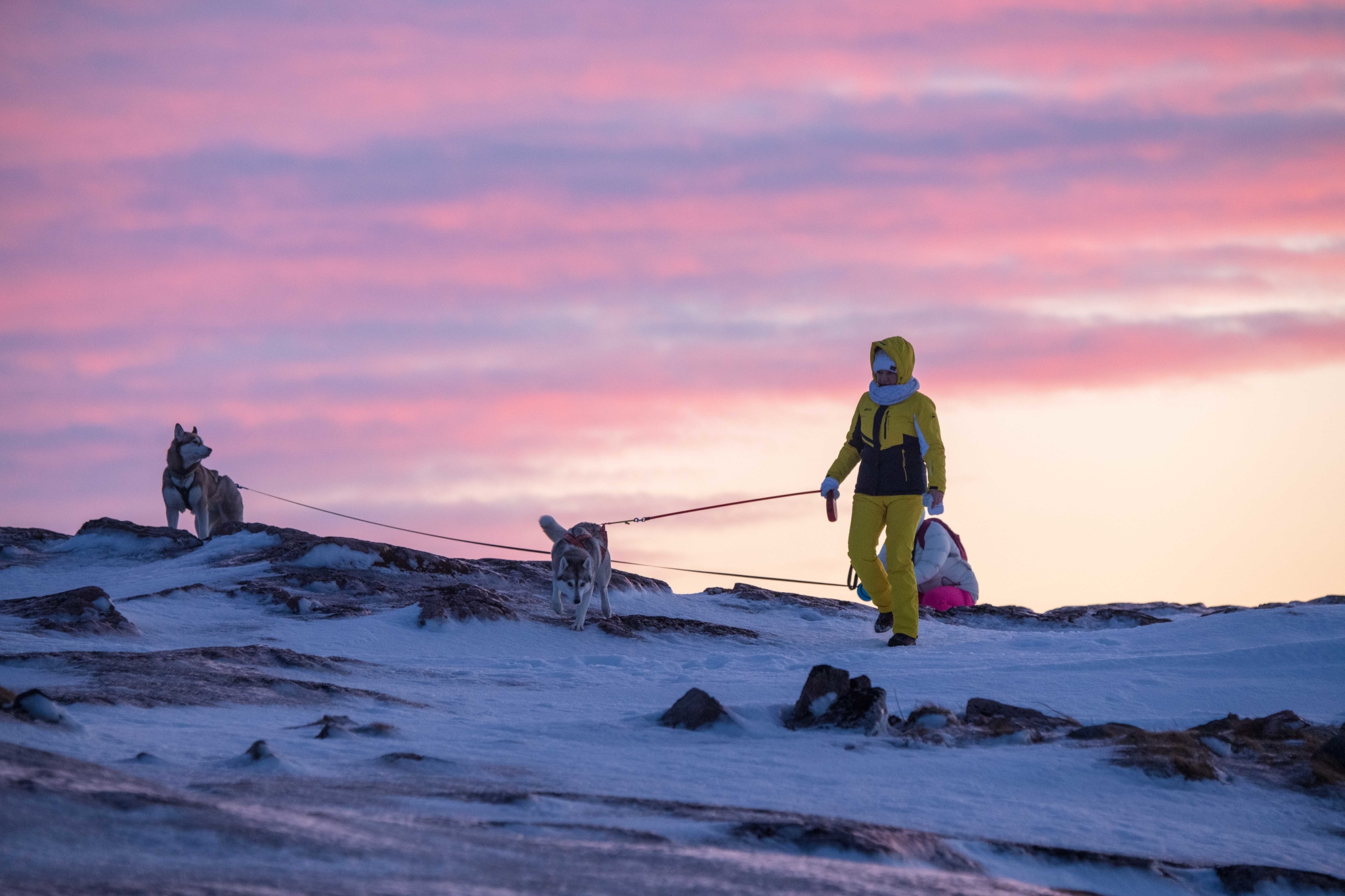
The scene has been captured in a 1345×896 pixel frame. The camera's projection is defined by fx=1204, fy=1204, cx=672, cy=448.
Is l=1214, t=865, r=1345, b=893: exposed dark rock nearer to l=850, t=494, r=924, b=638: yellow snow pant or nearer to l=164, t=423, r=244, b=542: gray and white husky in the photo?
l=850, t=494, r=924, b=638: yellow snow pant

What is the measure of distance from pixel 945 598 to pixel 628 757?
33.1 ft

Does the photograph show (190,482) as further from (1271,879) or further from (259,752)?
(1271,879)

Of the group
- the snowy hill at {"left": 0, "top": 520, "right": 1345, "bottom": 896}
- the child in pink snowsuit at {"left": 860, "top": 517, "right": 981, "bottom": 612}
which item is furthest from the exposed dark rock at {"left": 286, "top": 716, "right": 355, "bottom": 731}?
the child in pink snowsuit at {"left": 860, "top": 517, "right": 981, "bottom": 612}

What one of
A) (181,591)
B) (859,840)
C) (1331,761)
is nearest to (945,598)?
(181,591)

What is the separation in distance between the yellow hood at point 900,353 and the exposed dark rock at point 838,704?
15.6ft

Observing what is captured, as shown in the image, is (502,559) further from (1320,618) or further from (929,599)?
(1320,618)

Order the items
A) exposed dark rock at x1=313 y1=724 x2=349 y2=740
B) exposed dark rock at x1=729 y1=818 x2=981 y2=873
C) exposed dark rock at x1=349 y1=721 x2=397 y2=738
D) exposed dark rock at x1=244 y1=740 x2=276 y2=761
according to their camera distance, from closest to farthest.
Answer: exposed dark rock at x1=729 y1=818 x2=981 y2=873 → exposed dark rock at x1=244 y1=740 x2=276 y2=761 → exposed dark rock at x1=313 y1=724 x2=349 y2=740 → exposed dark rock at x1=349 y1=721 x2=397 y2=738

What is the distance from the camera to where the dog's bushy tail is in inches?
464

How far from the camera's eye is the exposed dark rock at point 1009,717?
6.16 meters

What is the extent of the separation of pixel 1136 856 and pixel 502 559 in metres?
12.9

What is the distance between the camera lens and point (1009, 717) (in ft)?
20.7

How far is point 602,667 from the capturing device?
8.81 meters

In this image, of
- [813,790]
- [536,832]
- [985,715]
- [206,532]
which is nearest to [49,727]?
[536,832]

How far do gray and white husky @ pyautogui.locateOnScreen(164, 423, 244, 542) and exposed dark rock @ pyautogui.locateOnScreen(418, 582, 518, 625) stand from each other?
723 cm
